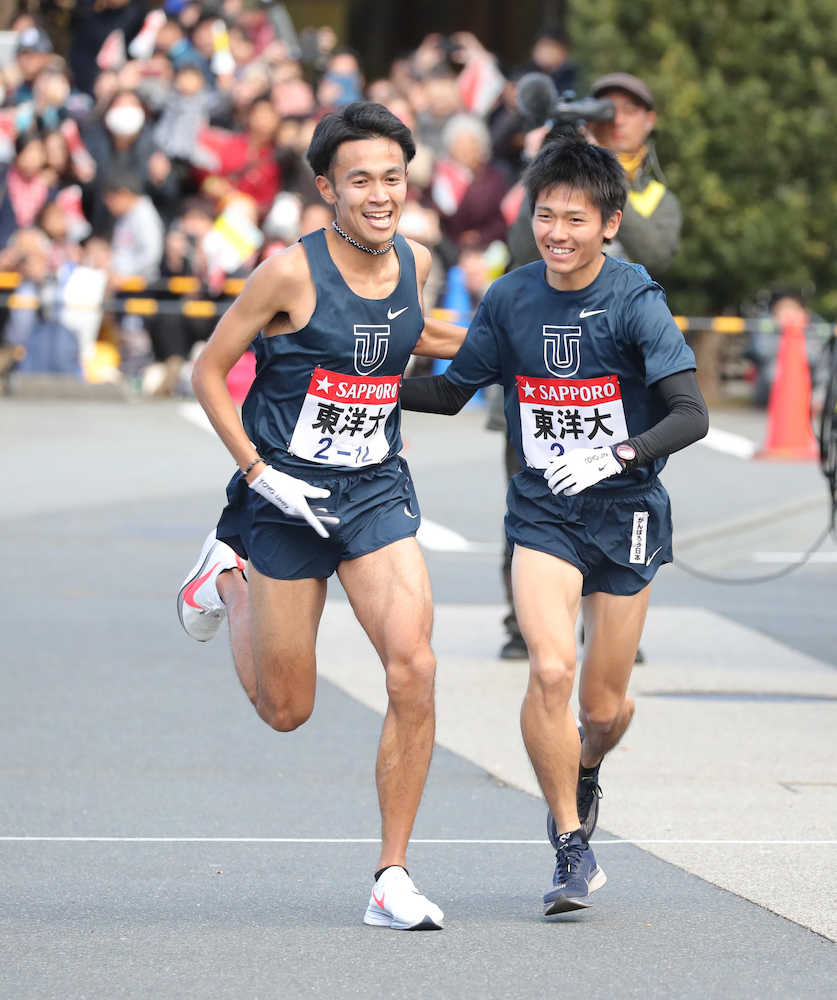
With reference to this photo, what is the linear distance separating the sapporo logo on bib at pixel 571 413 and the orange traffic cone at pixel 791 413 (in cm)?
1167

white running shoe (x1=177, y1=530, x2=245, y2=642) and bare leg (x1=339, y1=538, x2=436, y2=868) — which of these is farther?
white running shoe (x1=177, y1=530, x2=245, y2=642)

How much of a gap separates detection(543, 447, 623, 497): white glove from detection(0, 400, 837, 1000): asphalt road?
1117mm

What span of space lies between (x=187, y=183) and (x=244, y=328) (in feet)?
54.3

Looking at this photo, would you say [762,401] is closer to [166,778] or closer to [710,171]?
[710,171]

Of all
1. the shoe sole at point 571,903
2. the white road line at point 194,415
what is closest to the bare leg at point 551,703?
the shoe sole at point 571,903

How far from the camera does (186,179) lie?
22.2 m

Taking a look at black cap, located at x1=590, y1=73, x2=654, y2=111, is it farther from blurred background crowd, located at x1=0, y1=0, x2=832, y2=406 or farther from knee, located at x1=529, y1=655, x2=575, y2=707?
blurred background crowd, located at x1=0, y1=0, x2=832, y2=406

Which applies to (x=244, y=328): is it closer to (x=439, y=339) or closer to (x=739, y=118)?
(x=439, y=339)

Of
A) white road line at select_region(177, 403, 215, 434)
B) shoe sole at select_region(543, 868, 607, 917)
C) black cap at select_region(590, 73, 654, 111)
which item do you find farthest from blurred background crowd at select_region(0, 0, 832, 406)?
shoe sole at select_region(543, 868, 607, 917)

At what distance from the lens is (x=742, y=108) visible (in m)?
21.3

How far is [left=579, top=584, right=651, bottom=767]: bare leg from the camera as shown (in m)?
6.16

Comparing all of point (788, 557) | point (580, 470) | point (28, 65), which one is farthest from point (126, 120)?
point (580, 470)

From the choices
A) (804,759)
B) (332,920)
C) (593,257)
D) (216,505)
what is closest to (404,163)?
(593,257)

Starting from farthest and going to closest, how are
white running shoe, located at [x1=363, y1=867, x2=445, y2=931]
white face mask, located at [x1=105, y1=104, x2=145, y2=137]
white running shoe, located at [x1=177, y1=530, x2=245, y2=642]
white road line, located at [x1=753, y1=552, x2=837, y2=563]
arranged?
1. white face mask, located at [x1=105, y1=104, x2=145, y2=137]
2. white road line, located at [x1=753, y1=552, x2=837, y2=563]
3. white running shoe, located at [x1=177, y1=530, x2=245, y2=642]
4. white running shoe, located at [x1=363, y1=867, x2=445, y2=931]
